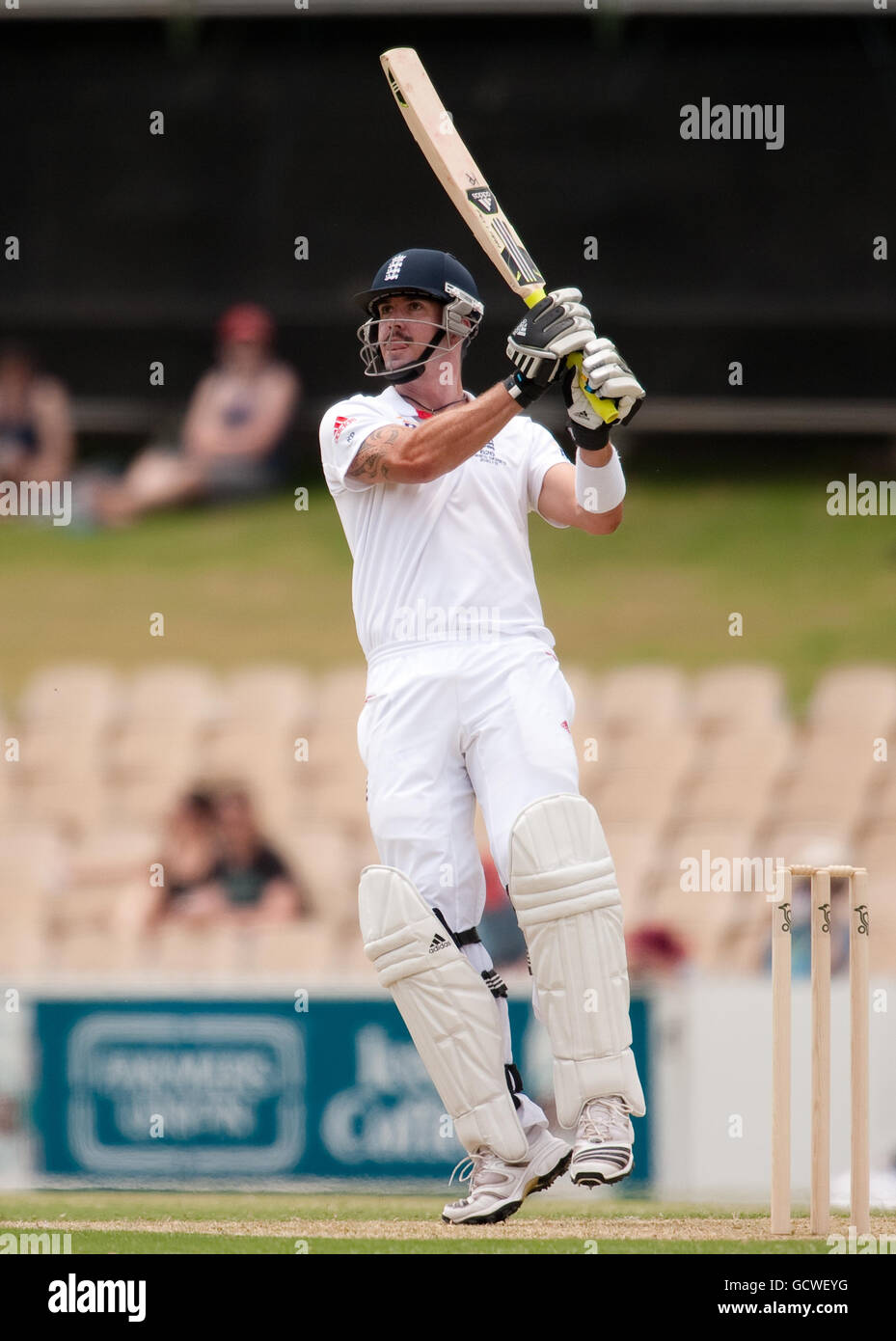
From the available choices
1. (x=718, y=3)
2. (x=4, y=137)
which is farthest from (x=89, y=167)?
(x=718, y=3)

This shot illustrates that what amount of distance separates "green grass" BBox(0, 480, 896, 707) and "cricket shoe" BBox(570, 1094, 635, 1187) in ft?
26.3

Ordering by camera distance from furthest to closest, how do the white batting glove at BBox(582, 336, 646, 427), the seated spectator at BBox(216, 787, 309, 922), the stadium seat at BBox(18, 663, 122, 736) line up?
the stadium seat at BBox(18, 663, 122, 736)
the seated spectator at BBox(216, 787, 309, 922)
the white batting glove at BBox(582, 336, 646, 427)

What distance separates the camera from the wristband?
3.86m

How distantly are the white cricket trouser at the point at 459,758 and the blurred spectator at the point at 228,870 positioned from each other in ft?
15.7

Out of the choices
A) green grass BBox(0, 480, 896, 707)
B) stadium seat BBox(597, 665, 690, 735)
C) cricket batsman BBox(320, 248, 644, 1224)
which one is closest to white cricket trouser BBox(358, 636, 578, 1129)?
cricket batsman BBox(320, 248, 644, 1224)

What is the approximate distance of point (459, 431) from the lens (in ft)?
12.1

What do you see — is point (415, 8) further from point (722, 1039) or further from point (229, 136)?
point (722, 1039)

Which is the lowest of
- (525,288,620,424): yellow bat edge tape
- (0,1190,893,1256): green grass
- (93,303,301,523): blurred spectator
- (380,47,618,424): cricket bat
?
(0,1190,893,1256): green grass

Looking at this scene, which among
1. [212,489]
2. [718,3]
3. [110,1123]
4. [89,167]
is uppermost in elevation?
[718,3]

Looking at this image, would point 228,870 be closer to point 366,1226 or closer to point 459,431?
point 366,1226

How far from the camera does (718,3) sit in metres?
11.8

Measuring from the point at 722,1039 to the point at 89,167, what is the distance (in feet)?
26.1

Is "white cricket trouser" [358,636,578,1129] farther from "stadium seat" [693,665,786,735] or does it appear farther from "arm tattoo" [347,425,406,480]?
"stadium seat" [693,665,786,735]

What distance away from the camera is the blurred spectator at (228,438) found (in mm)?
12047
